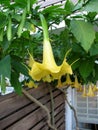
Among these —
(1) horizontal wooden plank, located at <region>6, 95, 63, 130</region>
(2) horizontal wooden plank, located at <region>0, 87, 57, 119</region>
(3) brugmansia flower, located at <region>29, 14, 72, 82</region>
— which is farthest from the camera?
(1) horizontal wooden plank, located at <region>6, 95, 63, 130</region>

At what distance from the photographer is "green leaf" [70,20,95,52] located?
1.35 feet

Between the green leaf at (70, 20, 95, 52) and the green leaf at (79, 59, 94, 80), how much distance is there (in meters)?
0.18

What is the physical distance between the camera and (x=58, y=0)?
192cm

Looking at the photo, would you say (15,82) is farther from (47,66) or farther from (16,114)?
(16,114)

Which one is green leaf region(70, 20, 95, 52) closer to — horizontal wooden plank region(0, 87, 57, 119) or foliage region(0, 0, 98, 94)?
foliage region(0, 0, 98, 94)

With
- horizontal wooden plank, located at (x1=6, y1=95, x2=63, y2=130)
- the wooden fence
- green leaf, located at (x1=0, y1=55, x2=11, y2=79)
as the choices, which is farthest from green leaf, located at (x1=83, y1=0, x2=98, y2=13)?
horizontal wooden plank, located at (x1=6, y1=95, x2=63, y2=130)

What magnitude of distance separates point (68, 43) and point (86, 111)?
189 cm

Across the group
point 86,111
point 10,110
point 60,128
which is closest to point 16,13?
point 10,110

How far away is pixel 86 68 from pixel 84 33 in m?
0.21

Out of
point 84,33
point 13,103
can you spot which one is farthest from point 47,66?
point 13,103

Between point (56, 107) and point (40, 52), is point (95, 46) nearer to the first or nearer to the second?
point (40, 52)

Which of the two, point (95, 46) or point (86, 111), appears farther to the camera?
point (86, 111)

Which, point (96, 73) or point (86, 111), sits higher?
point (96, 73)

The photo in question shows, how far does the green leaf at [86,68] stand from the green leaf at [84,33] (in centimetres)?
18
